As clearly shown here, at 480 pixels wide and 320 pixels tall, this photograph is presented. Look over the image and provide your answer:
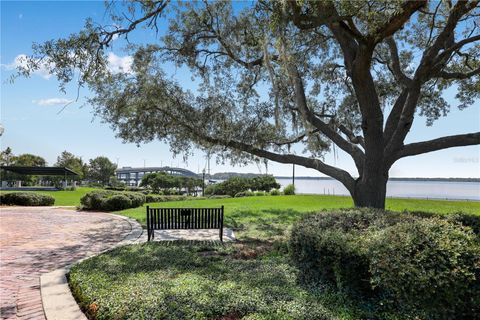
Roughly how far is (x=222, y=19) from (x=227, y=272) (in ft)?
25.7

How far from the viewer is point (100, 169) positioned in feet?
222

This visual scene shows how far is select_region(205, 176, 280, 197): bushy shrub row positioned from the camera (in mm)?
42925

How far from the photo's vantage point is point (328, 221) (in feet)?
17.4

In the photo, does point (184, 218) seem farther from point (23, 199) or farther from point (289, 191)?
point (289, 191)

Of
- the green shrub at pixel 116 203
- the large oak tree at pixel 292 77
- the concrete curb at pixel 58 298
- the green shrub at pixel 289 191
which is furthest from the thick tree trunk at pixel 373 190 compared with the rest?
the green shrub at pixel 289 191

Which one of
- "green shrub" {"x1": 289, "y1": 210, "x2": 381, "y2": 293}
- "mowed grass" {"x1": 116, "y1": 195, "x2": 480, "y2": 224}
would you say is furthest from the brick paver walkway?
"green shrub" {"x1": 289, "y1": 210, "x2": 381, "y2": 293}

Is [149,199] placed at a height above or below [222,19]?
below

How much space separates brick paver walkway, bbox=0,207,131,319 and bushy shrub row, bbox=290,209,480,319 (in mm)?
3557

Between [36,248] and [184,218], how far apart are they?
3390mm

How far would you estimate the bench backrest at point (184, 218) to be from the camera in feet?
26.8

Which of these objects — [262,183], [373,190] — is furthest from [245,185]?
[373,190]

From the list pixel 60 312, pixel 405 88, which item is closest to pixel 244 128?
pixel 405 88

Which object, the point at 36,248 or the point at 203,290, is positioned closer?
the point at 203,290

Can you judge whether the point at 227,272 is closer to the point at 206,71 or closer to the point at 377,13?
the point at 377,13
